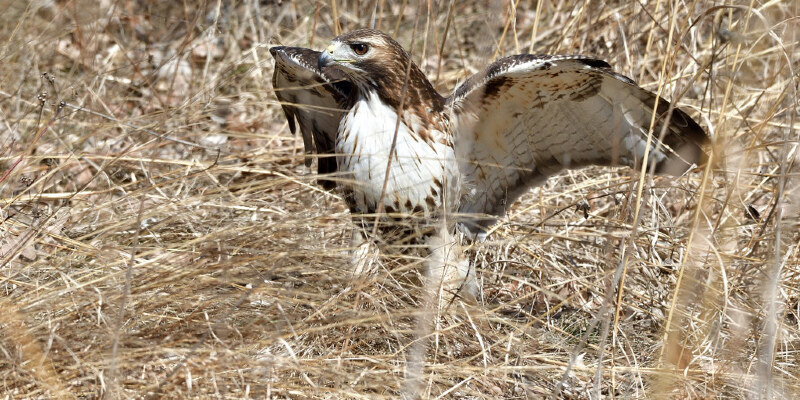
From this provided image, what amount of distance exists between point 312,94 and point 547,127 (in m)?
1.17

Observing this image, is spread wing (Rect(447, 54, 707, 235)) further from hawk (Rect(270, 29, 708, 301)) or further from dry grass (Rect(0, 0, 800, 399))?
dry grass (Rect(0, 0, 800, 399))

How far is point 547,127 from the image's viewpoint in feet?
11.8

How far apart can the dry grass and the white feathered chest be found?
0.20 m

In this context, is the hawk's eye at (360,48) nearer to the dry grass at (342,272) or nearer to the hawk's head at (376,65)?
the hawk's head at (376,65)

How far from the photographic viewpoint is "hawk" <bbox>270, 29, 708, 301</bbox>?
3.30 meters

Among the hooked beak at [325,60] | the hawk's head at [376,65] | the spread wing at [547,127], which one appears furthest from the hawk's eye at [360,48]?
the spread wing at [547,127]

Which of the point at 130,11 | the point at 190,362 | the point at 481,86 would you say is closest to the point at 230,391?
the point at 190,362

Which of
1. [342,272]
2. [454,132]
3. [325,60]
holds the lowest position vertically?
[342,272]

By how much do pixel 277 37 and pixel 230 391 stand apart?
11.8ft

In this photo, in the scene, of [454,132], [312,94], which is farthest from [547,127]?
[312,94]

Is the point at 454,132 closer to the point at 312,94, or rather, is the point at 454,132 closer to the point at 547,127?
the point at 547,127

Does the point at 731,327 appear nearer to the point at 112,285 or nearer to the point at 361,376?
the point at 361,376

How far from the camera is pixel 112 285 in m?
2.60

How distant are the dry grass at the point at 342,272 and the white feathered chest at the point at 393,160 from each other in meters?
0.20
